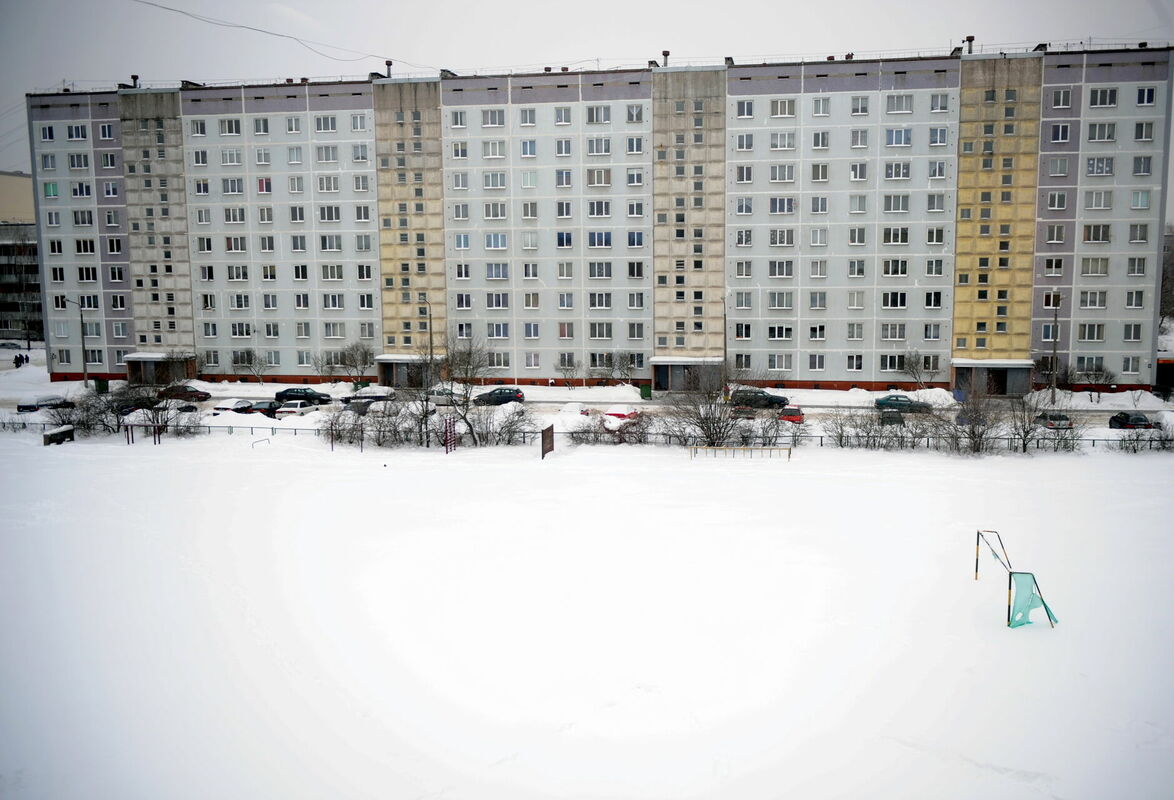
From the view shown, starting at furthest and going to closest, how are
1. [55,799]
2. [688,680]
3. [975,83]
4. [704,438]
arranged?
1. [975,83]
2. [704,438]
3. [688,680]
4. [55,799]

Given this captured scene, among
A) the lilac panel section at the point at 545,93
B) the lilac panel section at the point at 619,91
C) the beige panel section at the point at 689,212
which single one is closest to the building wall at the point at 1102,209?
the beige panel section at the point at 689,212

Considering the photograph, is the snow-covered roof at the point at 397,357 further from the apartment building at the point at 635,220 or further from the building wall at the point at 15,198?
the building wall at the point at 15,198

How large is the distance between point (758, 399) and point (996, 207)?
68.7ft

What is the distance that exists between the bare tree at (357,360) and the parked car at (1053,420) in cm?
3969

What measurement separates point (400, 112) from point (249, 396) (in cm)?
2148

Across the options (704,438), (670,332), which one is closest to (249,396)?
(670,332)

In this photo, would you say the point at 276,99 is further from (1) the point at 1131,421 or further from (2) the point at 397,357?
(1) the point at 1131,421

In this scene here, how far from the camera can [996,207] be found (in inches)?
1847

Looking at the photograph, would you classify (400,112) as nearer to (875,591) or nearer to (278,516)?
(278,516)

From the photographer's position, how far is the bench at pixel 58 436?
33.7m

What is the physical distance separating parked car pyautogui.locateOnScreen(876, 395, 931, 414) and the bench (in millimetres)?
39091

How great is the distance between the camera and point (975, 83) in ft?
152

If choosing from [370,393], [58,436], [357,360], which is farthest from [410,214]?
[58,436]

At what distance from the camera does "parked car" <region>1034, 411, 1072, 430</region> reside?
106 ft
